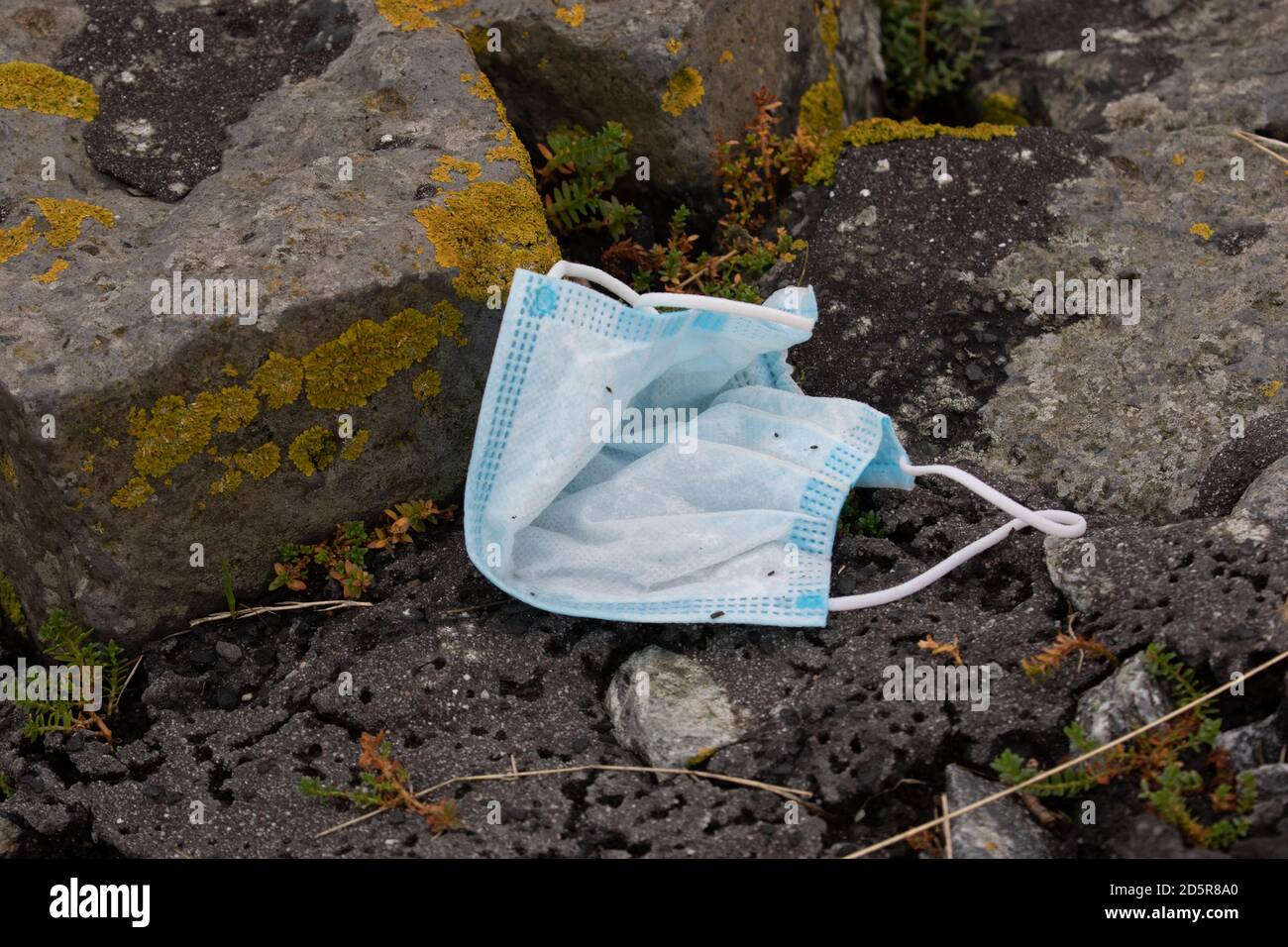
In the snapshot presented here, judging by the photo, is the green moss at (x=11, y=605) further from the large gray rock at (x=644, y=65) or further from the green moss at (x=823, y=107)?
the green moss at (x=823, y=107)

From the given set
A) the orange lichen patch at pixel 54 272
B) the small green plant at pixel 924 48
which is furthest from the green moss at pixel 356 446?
the small green plant at pixel 924 48

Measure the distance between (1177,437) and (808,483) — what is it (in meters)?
1.20

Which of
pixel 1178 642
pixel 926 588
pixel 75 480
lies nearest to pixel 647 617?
pixel 926 588

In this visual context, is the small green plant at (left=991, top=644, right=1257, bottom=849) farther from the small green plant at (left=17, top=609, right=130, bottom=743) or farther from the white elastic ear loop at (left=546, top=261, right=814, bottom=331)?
the small green plant at (left=17, top=609, right=130, bottom=743)

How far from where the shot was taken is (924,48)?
5996mm

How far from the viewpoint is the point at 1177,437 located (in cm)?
405

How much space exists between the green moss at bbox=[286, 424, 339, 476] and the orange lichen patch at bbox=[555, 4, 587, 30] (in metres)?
1.90

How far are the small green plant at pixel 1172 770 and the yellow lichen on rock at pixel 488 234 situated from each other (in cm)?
200

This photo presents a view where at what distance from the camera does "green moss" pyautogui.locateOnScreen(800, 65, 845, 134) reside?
529cm

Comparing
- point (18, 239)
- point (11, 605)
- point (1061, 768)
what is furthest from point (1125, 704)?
point (18, 239)

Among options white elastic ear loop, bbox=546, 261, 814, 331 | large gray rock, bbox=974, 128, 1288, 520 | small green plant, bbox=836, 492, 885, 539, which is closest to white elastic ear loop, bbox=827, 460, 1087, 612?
small green plant, bbox=836, 492, 885, 539

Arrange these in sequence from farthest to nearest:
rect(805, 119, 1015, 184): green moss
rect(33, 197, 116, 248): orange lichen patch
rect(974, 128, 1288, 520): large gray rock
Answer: rect(805, 119, 1015, 184): green moss
rect(974, 128, 1288, 520): large gray rock
rect(33, 197, 116, 248): orange lichen patch

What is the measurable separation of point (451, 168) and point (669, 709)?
74.3 inches

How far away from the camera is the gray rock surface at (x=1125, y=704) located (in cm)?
308
